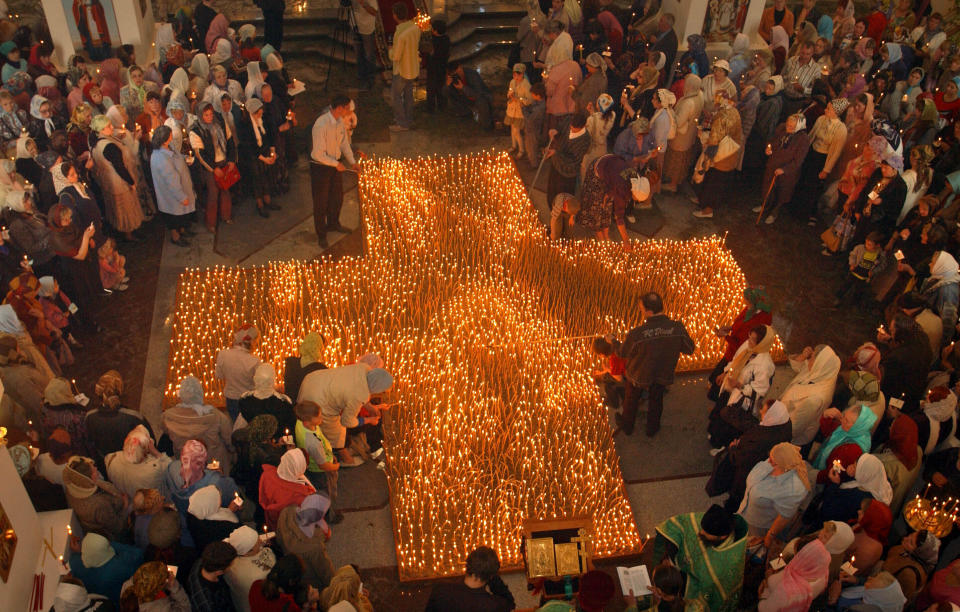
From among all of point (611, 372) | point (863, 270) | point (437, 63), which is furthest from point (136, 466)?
point (437, 63)

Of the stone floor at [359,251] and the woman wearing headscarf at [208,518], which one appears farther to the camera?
the stone floor at [359,251]

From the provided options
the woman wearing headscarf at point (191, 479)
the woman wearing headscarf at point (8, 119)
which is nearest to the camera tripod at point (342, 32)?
the woman wearing headscarf at point (8, 119)

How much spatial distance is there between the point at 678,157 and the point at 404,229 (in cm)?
397

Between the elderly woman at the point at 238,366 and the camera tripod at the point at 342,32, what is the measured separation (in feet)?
26.1

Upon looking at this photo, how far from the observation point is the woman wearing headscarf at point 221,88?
33.9 feet

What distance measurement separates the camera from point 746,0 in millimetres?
13375

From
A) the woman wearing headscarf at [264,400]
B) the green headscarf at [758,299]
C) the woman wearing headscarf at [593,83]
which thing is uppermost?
the woman wearing headscarf at [593,83]

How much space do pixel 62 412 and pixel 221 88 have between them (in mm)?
5240

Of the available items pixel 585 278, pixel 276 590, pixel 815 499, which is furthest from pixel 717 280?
pixel 276 590

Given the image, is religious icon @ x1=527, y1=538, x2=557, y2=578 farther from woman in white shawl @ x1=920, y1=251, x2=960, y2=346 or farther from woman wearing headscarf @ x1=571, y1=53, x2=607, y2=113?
woman wearing headscarf @ x1=571, y1=53, x2=607, y2=113

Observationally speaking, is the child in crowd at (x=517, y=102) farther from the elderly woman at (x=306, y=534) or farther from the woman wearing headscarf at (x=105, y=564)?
the woman wearing headscarf at (x=105, y=564)

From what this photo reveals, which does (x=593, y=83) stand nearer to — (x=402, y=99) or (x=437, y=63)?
(x=437, y=63)

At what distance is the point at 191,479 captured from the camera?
6.12 metres

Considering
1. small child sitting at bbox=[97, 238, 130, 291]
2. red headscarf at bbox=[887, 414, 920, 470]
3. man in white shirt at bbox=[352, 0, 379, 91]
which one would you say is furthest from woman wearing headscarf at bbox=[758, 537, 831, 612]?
man in white shirt at bbox=[352, 0, 379, 91]
